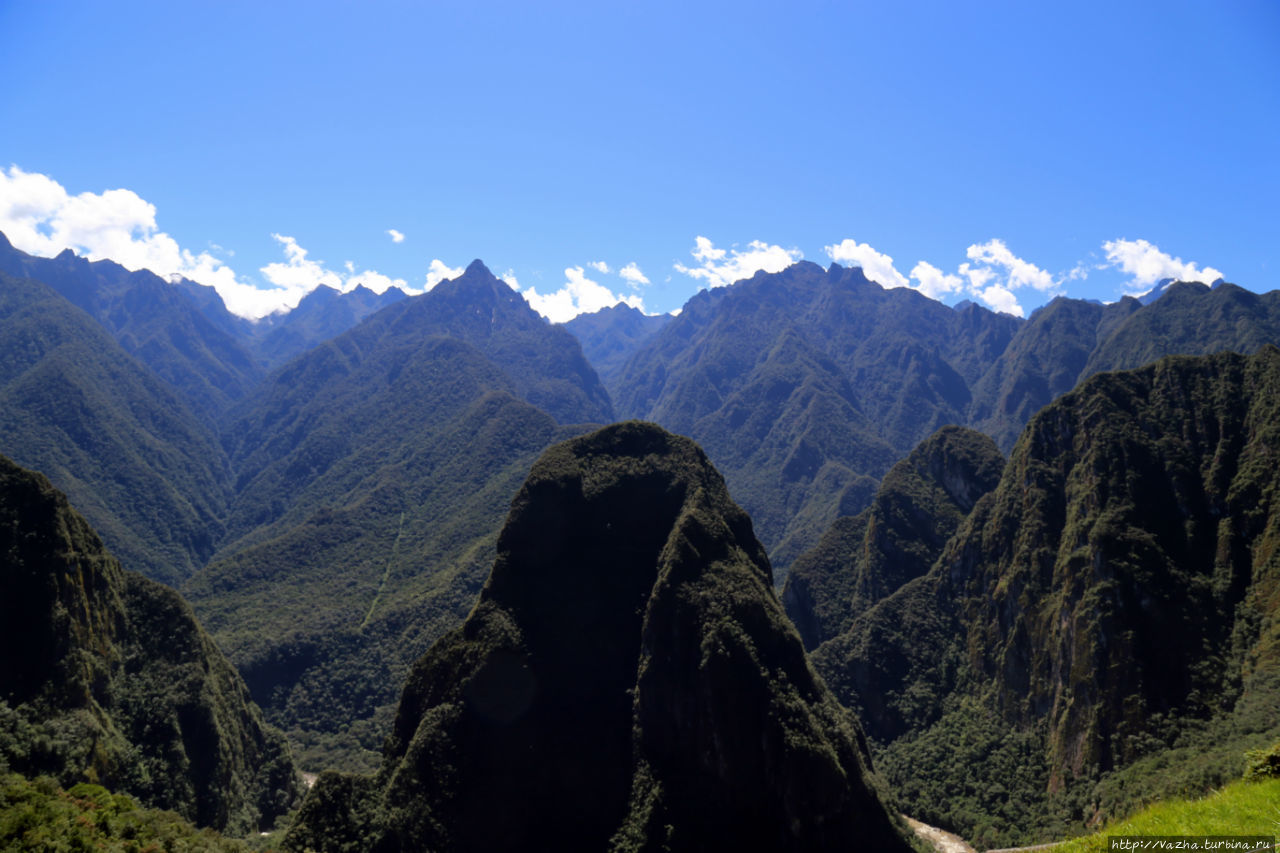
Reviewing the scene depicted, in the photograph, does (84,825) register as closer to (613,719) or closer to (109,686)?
(613,719)

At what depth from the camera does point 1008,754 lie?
80688 millimetres

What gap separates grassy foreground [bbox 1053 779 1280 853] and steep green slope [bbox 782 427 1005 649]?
10171 centimetres

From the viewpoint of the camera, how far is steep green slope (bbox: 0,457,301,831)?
56.9 meters

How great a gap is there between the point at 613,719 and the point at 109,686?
155ft

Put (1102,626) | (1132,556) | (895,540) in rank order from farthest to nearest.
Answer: (895,540) → (1132,556) → (1102,626)

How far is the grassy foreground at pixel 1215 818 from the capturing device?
63.3 feet

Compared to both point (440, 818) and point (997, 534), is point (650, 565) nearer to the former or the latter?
point (440, 818)

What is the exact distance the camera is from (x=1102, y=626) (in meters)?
73.1

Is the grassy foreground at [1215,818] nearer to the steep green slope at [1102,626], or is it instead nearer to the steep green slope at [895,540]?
the steep green slope at [1102,626]

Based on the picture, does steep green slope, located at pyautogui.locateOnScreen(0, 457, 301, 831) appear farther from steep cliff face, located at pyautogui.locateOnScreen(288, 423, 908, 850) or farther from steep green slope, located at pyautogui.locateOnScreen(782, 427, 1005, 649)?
steep green slope, located at pyautogui.locateOnScreen(782, 427, 1005, 649)

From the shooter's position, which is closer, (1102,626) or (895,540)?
(1102,626)

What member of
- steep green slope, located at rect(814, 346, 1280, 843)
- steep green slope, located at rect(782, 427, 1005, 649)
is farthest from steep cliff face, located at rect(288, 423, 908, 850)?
steep green slope, located at rect(782, 427, 1005, 649)

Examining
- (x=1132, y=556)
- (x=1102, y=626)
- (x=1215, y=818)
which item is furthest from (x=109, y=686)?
(x=1132, y=556)

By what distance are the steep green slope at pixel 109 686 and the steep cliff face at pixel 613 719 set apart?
21340mm
